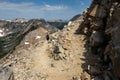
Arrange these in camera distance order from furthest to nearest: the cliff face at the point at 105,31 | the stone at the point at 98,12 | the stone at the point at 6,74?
the stone at the point at 98,12
the stone at the point at 6,74
the cliff face at the point at 105,31

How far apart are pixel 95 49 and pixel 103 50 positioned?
5.16 feet

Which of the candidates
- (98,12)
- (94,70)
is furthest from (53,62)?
(94,70)

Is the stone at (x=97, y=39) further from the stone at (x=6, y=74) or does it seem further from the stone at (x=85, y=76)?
the stone at (x=6, y=74)

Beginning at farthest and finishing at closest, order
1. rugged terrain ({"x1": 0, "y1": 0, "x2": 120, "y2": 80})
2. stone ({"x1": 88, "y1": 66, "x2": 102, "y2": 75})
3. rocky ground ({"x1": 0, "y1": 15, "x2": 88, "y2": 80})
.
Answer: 1. rocky ground ({"x1": 0, "y1": 15, "x2": 88, "y2": 80})
2. stone ({"x1": 88, "y1": 66, "x2": 102, "y2": 75})
3. rugged terrain ({"x1": 0, "y1": 0, "x2": 120, "y2": 80})

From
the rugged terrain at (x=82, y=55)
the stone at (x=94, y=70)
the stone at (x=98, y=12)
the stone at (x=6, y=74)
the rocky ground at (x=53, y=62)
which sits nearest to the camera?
the rugged terrain at (x=82, y=55)

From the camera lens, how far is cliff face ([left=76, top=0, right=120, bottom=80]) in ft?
73.6

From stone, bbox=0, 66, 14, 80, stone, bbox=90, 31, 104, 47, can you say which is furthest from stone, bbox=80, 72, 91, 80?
stone, bbox=0, 66, 14, 80

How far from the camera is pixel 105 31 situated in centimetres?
2755

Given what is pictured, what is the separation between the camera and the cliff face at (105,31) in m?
22.4

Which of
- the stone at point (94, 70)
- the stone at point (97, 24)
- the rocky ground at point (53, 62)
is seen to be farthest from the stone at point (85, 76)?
the stone at point (97, 24)

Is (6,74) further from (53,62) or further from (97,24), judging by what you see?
(97,24)

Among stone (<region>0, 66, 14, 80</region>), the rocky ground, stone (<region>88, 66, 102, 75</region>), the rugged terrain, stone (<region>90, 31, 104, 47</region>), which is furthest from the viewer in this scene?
stone (<region>0, 66, 14, 80</region>)

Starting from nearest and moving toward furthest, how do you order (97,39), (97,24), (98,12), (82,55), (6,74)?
(97,39) → (6,74) → (97,24) → (82,55) → (98,12)

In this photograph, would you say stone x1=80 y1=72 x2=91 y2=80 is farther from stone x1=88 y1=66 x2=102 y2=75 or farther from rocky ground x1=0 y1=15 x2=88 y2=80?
rocky ground x1=0 y1=15 x2=88 y2=80
